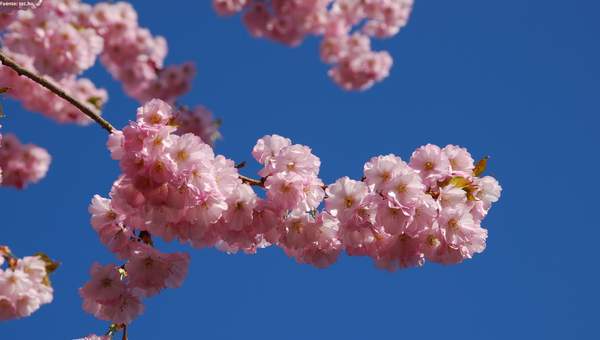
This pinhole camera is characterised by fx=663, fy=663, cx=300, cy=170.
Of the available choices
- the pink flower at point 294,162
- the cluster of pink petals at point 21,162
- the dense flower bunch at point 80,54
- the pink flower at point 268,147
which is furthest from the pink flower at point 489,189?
the cluster of pink petals at point 21,162

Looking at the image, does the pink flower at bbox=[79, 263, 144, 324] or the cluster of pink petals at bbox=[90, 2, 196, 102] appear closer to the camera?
the pink flower at bbox=[79, 263, 144, 324]

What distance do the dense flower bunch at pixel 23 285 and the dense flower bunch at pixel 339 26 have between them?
10075 mm

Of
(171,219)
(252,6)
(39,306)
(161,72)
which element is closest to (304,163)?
(171,219)

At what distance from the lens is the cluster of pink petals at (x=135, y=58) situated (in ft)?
36.5

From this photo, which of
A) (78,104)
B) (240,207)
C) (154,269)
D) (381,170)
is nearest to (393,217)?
(381,170)

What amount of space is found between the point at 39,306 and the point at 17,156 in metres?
7.56

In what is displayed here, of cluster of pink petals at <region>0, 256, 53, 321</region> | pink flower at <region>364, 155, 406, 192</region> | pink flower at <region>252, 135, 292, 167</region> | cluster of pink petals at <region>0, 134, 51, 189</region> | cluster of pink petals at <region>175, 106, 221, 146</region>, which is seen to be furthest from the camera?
cluster of pink petals at <region>0, 134, 51, 189</region>

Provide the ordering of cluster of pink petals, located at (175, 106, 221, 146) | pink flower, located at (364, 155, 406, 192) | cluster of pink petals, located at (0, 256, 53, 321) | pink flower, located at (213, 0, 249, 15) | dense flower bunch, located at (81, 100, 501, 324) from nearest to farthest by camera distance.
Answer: dense flower bunch, located at (81, 100, 501, 324) < pink flower, located at (364, 155, 406, 192) < cluster of pink petals, located at (0, 256, 53, 321) < cluster of pink petals, located at (175, 106, 221, 146) < pink flower, located at (213, 0, 249, 15)

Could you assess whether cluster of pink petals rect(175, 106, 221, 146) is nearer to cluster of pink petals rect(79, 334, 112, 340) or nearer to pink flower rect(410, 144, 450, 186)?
cluster of pink petals rect(79, 334, 112, 340)

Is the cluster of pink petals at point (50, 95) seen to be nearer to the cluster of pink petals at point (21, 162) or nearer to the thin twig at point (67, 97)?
the cluster of pink petals at point (21, 162)

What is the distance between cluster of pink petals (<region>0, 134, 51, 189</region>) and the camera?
10.7 metres

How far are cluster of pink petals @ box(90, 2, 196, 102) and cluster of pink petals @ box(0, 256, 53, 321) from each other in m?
7.49

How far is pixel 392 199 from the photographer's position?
3.29 meters

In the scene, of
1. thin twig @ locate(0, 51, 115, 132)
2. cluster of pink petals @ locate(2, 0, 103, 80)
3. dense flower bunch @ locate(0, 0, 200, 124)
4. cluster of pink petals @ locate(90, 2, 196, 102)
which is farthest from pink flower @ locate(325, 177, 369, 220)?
cluster of pink petals @ locate(90, 2, 196, 102)
